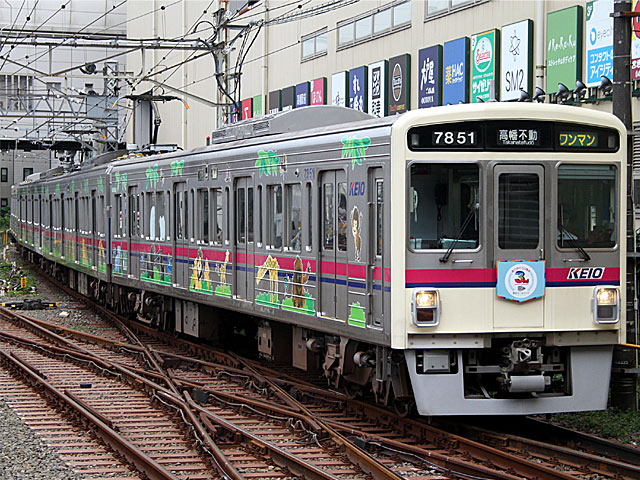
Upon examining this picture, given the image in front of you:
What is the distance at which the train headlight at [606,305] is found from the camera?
8.87 metres

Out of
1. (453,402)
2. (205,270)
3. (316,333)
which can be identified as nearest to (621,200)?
(453,402)

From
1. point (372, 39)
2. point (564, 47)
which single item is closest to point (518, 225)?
point (564, 47)

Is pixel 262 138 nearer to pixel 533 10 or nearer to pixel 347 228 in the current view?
pixel 347 228

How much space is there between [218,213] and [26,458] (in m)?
5.13

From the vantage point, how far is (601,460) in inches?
300

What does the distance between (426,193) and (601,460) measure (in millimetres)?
2523

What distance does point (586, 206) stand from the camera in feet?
29.3

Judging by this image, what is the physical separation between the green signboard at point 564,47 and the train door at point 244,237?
23.1 feet

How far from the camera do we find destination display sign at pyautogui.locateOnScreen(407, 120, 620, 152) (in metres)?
8.64

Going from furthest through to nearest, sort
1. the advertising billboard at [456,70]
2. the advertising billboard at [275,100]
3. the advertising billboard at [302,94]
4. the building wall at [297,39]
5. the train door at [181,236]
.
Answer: the advertising billboard at [275,100] < the advertising billboard at [302,94] < the advertising billboard at [456,70] < the building wall at [297,39] < the train door at [181,236]

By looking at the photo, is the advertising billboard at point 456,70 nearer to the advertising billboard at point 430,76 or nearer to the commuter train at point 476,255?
the advertising billboard at point 430,76

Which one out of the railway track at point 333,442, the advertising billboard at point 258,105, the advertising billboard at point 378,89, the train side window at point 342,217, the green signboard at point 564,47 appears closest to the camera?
the railway track at point 333,442

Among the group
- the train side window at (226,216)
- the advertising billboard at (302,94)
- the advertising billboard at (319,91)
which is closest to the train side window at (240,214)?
the train side window at (226,216)

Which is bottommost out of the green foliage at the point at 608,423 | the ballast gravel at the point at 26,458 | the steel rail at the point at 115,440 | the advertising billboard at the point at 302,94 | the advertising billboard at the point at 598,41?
the ballast gravel at the point at 26,458
